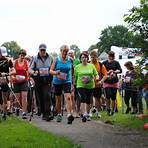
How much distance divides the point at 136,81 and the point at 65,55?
3.38 metres

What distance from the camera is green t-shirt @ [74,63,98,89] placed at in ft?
51.5

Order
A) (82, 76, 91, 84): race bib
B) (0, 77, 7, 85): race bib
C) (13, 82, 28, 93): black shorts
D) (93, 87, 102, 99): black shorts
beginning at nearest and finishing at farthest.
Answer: (0, 77, 7, 85): race bib < (82, 76, 91, 84): race bib < (13, 82, 28, 93): black shorts < (93, 87, 102, 99): black shorts

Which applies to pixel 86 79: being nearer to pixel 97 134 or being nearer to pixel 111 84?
pixel 111 84

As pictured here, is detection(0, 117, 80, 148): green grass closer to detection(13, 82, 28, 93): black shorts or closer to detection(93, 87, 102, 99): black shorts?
detection(13, 82, 28, 93): black shorts

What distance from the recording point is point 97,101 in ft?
58.4

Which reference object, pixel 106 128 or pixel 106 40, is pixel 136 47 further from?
pixel 106 40

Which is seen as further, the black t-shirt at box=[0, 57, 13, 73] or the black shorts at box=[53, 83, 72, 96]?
the black t-shirt at box=[0, 57, 13, 73]

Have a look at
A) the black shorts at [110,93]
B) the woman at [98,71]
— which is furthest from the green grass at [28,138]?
the black shorts at [110,93]

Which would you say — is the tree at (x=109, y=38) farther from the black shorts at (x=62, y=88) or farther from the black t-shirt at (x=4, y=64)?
the black shorts at (x=62, y=88)

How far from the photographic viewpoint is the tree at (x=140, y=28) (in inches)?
465

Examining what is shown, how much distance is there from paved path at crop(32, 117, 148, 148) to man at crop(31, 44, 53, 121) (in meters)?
0.61

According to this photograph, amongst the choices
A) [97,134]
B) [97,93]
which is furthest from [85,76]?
[97,134]

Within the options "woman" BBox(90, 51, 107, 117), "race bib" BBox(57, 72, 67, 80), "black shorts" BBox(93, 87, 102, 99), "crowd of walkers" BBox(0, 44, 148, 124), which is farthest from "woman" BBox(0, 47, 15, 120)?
"black shorts" BBox(93, 87, 102, 99)

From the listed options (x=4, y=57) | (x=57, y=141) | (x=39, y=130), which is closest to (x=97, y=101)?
(x=4, y=57)
